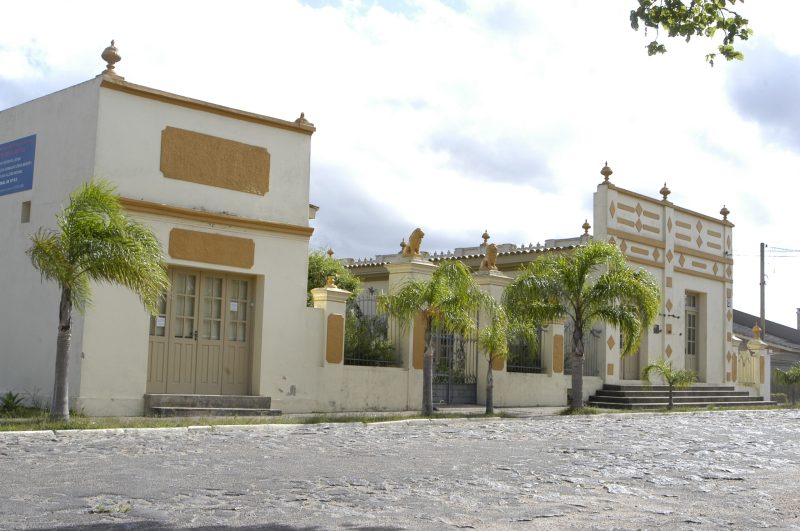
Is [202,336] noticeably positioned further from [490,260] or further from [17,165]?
[490,260]

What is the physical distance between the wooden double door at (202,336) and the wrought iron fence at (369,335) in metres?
2.55

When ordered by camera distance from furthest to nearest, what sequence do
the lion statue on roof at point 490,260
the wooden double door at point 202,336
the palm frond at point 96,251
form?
1. the lion statue on roof at point 490,260
2. the wooden double door at point 202,336
3. the palm frond at point 96,251

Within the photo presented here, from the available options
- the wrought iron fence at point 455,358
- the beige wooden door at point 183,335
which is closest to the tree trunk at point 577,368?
the wrought iron fence at point 455,358

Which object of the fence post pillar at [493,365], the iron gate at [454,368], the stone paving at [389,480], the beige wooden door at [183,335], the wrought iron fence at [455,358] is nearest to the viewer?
the stone paving at [389,480]

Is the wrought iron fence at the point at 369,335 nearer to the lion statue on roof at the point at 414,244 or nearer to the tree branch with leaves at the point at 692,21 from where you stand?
the lion statue on roof at the point at 414,244

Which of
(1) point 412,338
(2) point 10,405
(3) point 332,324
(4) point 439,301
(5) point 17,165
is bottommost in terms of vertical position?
(2) point 10,405

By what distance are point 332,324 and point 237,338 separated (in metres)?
2.01

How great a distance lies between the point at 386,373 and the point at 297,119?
5494mm

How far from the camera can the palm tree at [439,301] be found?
1869 centimetres

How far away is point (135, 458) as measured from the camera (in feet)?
34.5

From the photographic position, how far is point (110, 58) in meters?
17.2

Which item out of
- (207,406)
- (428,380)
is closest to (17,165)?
(207,406)

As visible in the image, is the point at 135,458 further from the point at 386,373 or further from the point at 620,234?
the point at 620,234

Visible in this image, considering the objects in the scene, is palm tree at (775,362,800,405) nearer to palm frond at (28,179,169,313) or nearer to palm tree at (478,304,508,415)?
palm tree at (478,304,508,415)
